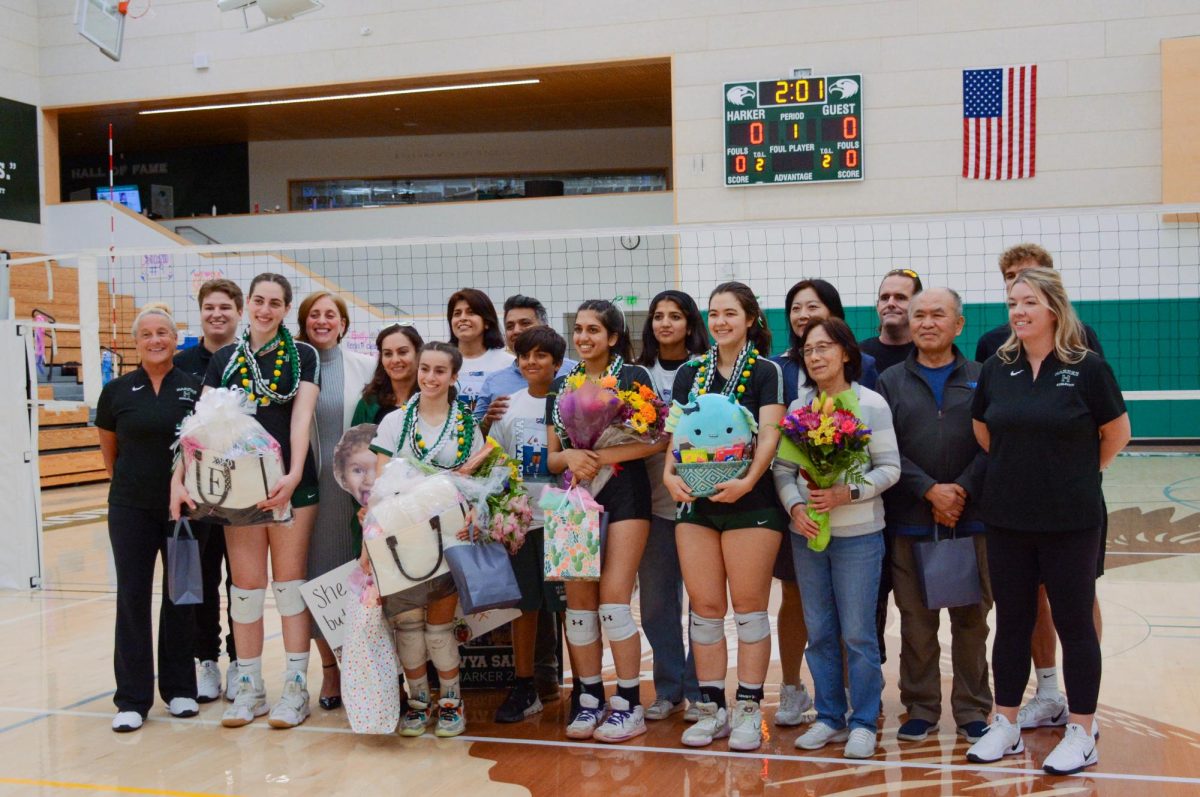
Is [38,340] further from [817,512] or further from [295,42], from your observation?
[817,512]

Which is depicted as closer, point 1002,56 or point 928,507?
point 928,507

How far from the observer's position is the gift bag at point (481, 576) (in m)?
3.68

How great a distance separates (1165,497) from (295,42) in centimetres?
1227

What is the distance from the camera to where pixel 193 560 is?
4.05 meters

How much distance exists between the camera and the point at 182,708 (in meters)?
4.23

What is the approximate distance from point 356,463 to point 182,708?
1241mm

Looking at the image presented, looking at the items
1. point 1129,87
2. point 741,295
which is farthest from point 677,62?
point 741,295

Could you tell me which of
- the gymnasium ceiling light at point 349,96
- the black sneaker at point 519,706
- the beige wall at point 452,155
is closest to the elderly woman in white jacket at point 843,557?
the black sneaker at point 519,706

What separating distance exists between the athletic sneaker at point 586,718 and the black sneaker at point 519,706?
269mm

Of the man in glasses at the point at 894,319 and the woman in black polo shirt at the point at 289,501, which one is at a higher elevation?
the man in glasses at the point at 894,319

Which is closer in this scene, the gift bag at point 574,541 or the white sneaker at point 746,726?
the white sneaker at point 746,726

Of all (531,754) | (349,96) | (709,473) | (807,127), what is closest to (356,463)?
(531,754)

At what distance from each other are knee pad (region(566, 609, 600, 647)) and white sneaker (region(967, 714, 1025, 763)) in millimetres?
1335

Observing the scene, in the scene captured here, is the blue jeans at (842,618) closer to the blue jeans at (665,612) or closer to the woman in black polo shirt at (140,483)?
the blue jeans at (665,612)
